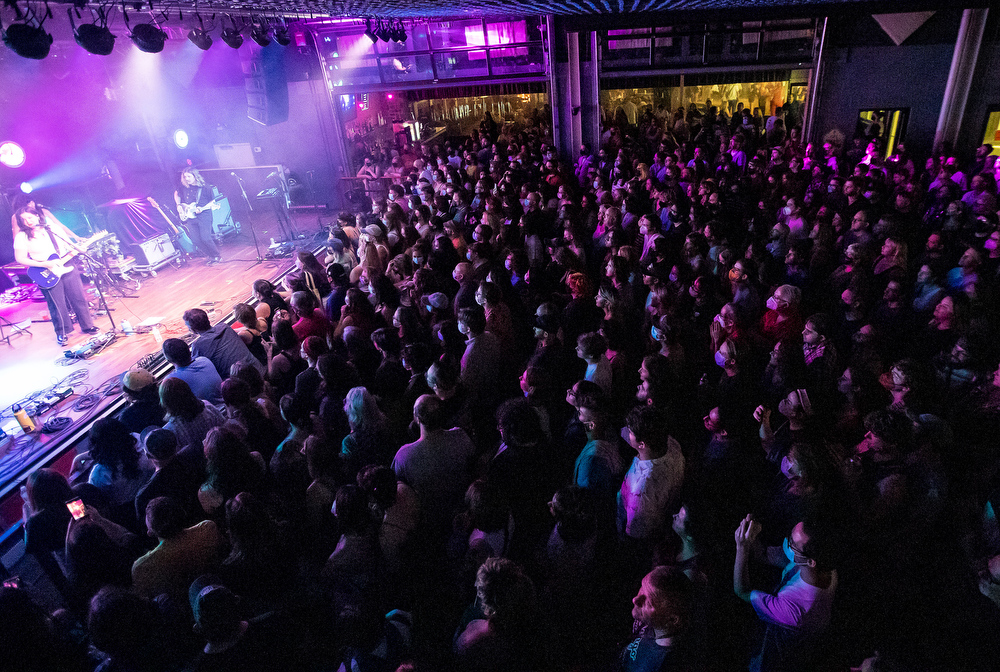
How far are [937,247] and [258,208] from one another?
13139mm

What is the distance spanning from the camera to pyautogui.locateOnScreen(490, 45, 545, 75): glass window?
11820 mm

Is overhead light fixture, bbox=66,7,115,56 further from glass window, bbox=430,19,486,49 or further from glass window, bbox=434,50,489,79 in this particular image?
glass window, bbox=430,19,486,49

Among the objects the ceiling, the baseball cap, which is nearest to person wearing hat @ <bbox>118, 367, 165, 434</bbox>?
the baseball cap

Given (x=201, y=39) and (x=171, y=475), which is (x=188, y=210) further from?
(x=171, y=475)

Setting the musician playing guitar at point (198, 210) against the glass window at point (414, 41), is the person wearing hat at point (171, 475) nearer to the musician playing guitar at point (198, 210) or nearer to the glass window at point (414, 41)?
the musician playing guitar at point (198, 210)

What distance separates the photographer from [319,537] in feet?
9.06

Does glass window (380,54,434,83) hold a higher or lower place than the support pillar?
higher

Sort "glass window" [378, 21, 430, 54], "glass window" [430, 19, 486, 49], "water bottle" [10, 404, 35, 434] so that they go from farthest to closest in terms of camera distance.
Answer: "glass window" [378, 21, 430, 54] → "glass window" [430, 19, 486, 49] → "water bottle" [10, 404, 35, 434]

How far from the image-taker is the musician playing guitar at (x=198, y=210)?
9.79 metres

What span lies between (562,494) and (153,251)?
32.5 feet

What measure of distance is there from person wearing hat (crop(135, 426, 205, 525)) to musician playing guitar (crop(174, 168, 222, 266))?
8240mm

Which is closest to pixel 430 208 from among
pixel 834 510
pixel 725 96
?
pixel 834 510

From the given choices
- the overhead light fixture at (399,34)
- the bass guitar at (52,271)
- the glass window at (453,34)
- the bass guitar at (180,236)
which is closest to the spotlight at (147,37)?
the bass guitar at (52,271)

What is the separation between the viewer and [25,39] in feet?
14.9
